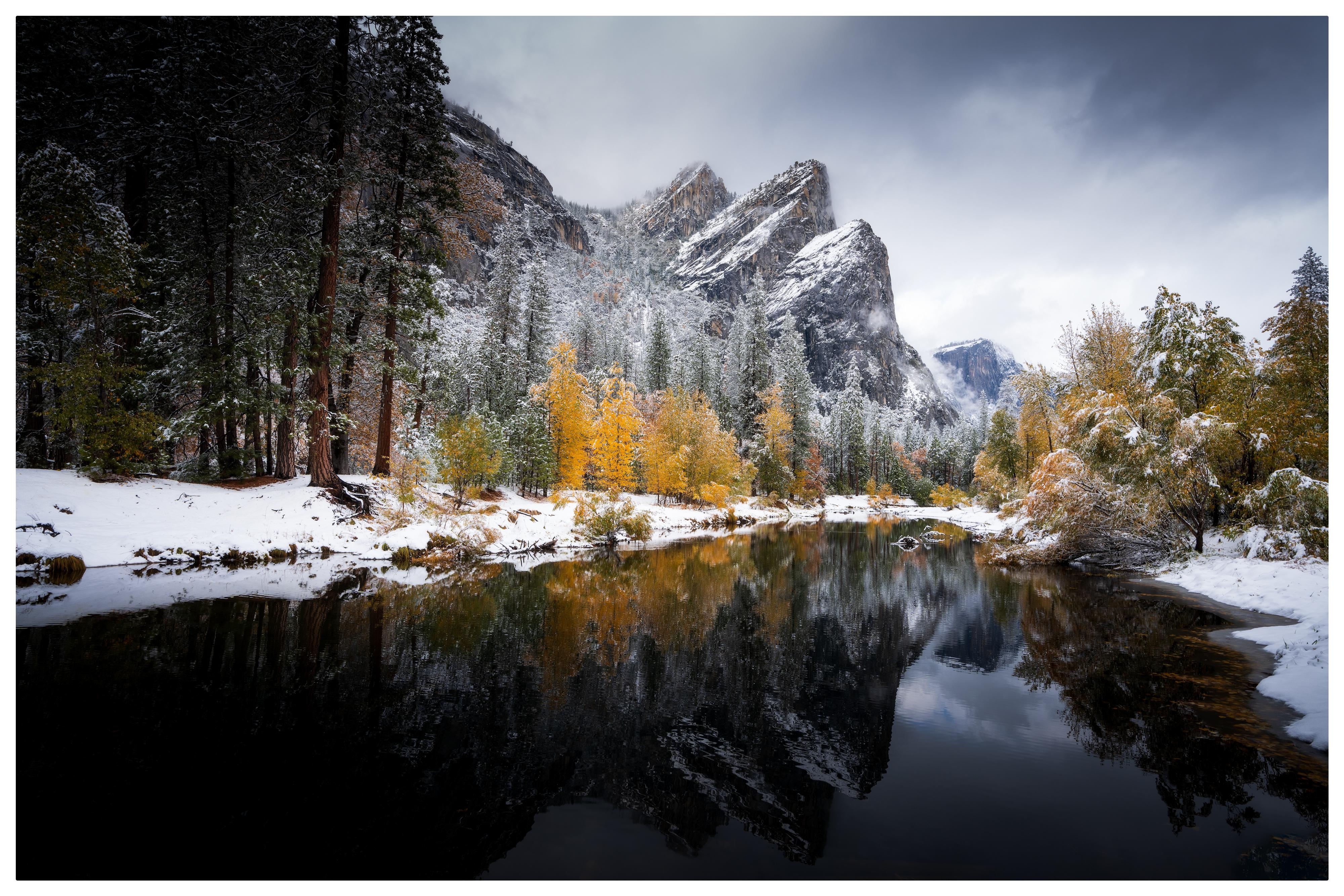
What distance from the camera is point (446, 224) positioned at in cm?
2048

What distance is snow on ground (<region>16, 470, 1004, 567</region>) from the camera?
10.3 meters

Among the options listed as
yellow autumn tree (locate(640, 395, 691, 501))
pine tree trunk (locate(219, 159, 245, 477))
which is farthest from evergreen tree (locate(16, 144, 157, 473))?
yellow autumn tree (locate(640, 395, 691, 501))

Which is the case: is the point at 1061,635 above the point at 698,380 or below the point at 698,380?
below

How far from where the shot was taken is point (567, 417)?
1166 inches

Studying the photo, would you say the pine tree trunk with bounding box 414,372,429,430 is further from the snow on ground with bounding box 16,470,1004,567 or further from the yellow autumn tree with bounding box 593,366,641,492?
the yellow autumn tree with bounding box 593,366,641,492

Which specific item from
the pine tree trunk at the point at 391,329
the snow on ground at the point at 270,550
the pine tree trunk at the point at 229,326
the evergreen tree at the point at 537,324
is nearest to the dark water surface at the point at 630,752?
the snow on ground at the point at 270,550

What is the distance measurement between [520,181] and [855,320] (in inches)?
4534

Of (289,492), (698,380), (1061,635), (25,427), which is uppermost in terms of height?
(698,380)

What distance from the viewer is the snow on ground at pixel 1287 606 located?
5562 mm

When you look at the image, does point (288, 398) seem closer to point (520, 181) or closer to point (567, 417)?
point (567, 417)
